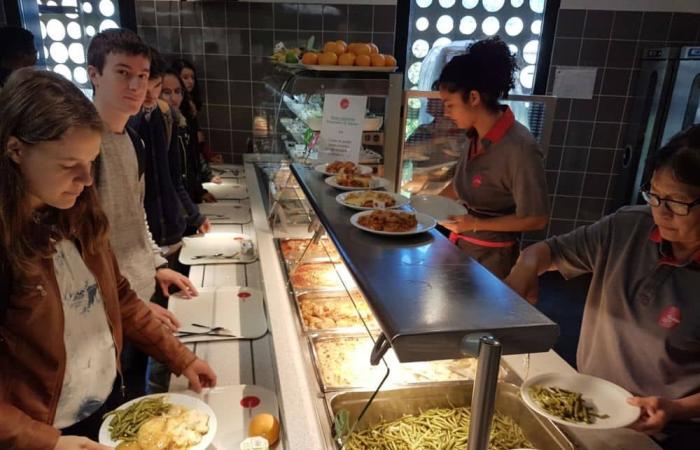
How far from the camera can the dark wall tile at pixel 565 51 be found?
17.7ft

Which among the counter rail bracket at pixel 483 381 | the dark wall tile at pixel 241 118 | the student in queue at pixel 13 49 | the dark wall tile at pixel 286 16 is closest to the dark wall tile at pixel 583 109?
the dark wall tile at pixel 286 16

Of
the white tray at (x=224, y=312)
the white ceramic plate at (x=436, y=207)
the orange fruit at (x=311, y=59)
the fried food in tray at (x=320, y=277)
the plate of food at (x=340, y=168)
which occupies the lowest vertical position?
the white tray at (x=224, y=312)

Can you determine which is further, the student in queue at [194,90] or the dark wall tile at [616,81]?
the dark wall tile at [616,81]

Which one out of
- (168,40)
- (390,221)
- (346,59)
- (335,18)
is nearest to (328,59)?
(346,59)

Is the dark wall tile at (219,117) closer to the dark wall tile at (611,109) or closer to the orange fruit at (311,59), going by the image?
the orange fruit at (311,59)

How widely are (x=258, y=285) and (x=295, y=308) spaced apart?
2.31 feet

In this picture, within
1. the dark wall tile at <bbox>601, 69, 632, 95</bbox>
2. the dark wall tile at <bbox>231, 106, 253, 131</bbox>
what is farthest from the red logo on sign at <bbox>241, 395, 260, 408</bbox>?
the dark wall tile at <bbox>601, 69, 632, 95</bbox>

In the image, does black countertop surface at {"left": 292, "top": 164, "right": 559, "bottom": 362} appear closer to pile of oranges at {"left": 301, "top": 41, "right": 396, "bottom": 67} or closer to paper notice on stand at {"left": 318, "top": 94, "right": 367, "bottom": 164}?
paper notice on stand at {"left": 318, "top": 94, "right": 367, "bottom": 164}

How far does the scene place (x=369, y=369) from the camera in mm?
1740

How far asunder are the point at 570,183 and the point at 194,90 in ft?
14.4

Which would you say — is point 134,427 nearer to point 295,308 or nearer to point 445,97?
point 295,308

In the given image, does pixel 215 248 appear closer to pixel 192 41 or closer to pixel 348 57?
pixel 348 57

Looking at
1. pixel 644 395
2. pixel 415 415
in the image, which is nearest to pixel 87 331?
pixel 415 415

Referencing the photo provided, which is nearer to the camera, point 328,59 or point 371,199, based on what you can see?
point 371,199
